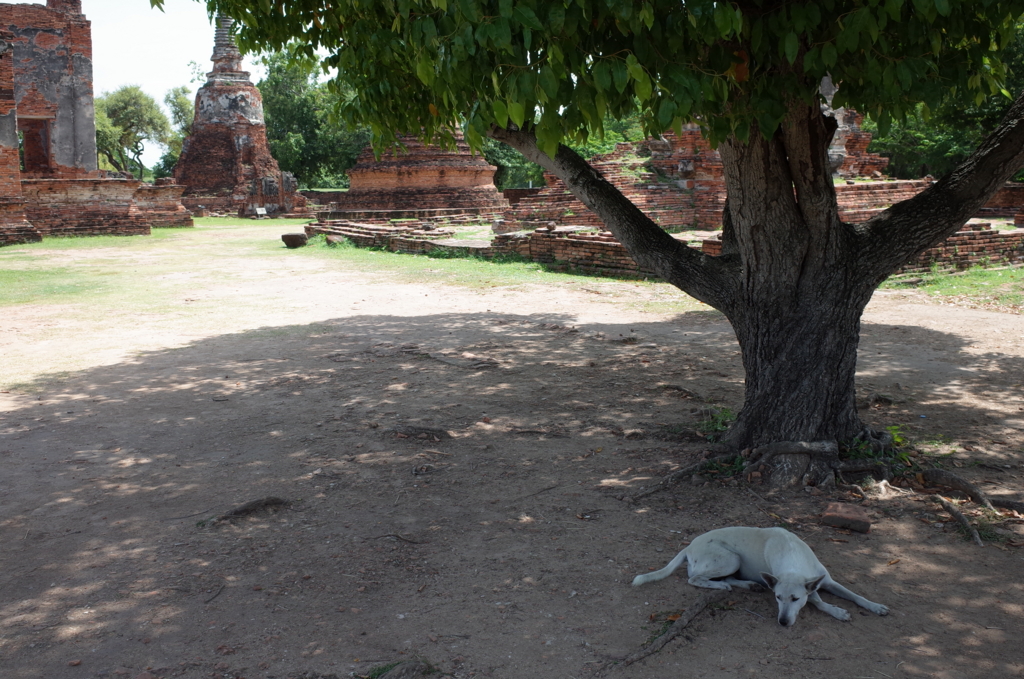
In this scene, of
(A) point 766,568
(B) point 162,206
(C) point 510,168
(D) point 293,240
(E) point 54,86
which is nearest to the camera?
(A) point 766,568

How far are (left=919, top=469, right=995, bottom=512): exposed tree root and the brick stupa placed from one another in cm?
1837

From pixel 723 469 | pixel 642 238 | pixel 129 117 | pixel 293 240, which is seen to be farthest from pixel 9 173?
pixel 129 117

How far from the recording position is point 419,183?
72.3 ft

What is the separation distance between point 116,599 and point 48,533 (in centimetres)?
80

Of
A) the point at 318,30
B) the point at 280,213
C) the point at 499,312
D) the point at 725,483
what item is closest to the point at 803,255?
the point at 725,483

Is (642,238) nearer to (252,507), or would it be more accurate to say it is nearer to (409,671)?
(252,507)

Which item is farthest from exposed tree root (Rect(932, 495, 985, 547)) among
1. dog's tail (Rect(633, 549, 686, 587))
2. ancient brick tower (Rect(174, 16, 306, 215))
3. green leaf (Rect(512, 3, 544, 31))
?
ancient brick tower (Rect(174, 16, 306, 215))

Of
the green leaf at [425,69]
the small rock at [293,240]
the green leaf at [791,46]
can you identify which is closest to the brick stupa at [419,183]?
the small rock at [293,240]

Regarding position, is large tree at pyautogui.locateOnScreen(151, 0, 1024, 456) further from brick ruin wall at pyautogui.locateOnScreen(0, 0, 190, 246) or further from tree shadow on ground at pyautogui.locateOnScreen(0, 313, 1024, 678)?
brick ruin wall at pyautogui.locateOnScreen(0, 0, 190, 246)

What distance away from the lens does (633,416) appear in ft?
16.9

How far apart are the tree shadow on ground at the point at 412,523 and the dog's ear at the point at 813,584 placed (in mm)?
113

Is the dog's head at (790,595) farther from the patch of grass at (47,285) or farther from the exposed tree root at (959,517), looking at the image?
the patch of grass at (47,285)

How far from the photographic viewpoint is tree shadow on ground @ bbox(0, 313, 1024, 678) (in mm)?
2670

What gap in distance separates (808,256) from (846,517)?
128 centimetres
